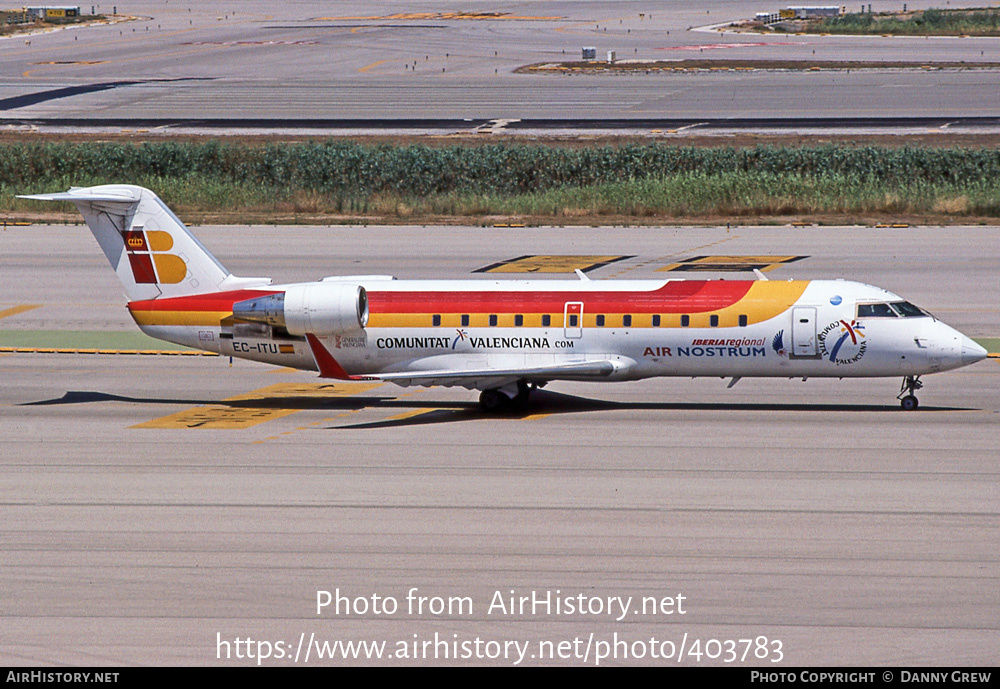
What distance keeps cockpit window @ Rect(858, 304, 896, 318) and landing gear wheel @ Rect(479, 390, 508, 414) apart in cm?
825

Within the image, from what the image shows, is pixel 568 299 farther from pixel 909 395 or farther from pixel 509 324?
pixel 909 395

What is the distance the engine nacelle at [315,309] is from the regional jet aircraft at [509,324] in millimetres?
30

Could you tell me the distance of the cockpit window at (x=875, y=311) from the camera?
96.1ft

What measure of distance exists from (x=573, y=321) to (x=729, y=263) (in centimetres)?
2005

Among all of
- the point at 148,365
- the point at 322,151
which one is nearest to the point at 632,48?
the point at 322,151

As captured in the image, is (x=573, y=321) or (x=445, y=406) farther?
(x=445, y=406)

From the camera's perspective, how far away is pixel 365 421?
30.2m

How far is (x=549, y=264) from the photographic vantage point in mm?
49750

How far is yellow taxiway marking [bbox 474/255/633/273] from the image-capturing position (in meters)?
48.4

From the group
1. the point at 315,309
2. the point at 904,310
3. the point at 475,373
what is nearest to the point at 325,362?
the point at 315,309

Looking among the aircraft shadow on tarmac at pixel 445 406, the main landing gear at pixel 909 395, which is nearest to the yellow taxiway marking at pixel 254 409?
the aircraft shadow on tarmac at pixel 445 406

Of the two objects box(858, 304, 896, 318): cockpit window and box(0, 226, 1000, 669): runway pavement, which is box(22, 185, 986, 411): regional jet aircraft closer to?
box(858, 304, 896, 318): cockpit window

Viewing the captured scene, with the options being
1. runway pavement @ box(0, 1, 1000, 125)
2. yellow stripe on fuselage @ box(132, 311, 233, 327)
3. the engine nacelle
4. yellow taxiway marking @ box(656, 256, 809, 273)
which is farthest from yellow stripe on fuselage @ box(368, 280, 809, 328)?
runway pavement @ box(0, 1, 1000, 125)
